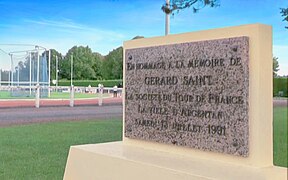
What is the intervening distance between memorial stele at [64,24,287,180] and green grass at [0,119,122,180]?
1116 millimetres

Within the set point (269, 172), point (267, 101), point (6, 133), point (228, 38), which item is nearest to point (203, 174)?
point (269, 172)

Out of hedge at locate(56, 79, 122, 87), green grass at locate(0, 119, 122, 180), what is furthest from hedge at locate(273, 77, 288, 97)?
hedge at locate(56, 79, 122, 87)

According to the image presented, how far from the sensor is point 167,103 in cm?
335

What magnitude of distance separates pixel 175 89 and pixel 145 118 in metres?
0.44

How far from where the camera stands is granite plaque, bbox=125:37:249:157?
2859mm

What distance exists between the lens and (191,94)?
3.15 metres

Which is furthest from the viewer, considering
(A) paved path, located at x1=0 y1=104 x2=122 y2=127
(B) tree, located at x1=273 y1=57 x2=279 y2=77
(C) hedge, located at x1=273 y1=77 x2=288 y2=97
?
(A) paved path, located at x1=0 y1=104 x2=122 y2=127

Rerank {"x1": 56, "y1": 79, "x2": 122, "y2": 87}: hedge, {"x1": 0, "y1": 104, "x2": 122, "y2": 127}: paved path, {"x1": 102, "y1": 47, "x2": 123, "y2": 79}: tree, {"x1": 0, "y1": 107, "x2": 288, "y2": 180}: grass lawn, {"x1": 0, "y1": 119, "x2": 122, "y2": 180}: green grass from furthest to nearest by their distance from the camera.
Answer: {"x1": 56, "y1": 79, "x2": 122, "y2": 87}: hedge, {"x1": 102, "y1": 47, "x2": 123, "y2": 79}: tree, {"x1": 0, "y1": 104, "x2": 122, "y2": 127}: paved path, {"x1": 0, "y1": 119, "x2": 122, "y2": 180}: green grass, {"x1": 0, "y1": 107, "x2": 288, "y2": 180}: grass lawn

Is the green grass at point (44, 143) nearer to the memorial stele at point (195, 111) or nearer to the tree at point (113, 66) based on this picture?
the memorial stele at point (195, 111)

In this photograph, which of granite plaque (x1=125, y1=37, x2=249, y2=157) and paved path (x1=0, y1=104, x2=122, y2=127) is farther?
paved path (x1=0, y1=104, x2=122, y2=127)

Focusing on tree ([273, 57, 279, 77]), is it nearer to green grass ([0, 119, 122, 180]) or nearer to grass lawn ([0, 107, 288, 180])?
grass lawn ([0, 107, 288, 180])

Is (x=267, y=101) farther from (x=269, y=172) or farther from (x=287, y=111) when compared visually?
(x=269, y=172)

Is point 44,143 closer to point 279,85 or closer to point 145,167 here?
point 145,167

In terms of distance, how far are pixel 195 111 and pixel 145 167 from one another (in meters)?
0.54
